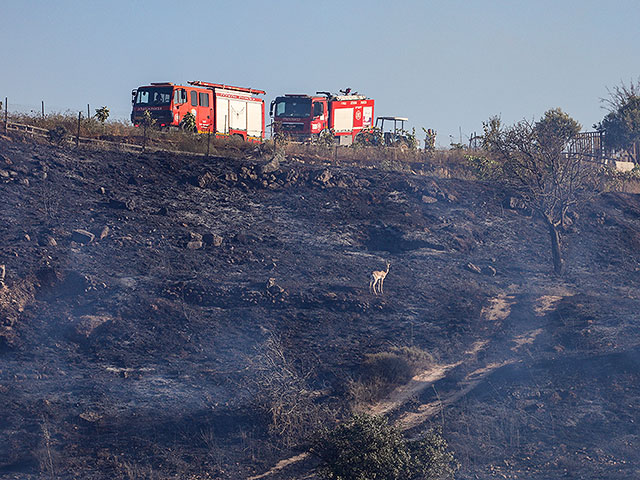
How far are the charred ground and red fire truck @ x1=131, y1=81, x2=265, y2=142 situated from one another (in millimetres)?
6584

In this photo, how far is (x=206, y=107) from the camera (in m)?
33.4

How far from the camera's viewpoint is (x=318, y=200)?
24750 mm

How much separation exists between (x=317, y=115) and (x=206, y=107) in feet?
20.6

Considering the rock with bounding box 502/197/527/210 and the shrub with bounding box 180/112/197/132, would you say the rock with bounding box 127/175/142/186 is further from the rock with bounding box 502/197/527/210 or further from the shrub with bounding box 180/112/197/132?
the rock with bounding box 502/197/527/210

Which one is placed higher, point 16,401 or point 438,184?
point 438,184

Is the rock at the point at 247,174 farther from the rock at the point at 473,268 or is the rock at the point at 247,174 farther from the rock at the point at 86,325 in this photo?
the rock at the point at 86,325

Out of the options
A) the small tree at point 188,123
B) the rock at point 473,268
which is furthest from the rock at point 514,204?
the small tree at point 188,123

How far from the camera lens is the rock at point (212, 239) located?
20.0 m

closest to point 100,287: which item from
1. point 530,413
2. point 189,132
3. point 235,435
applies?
point 235,435

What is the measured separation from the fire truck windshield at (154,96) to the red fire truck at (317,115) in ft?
20.3

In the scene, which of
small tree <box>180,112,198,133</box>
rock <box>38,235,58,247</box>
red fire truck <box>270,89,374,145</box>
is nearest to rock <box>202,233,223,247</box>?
rock <box>38,235,58,247</box>

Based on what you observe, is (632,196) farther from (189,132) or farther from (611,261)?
(189,132)

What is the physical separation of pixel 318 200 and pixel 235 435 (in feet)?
46.2

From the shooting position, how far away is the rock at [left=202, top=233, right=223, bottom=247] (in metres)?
20.0
